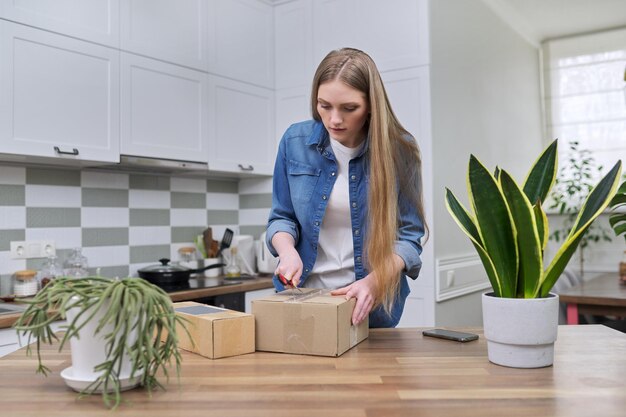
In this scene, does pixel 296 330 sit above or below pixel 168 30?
below

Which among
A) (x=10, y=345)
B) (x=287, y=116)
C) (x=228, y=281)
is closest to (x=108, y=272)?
(x=228, y=281)

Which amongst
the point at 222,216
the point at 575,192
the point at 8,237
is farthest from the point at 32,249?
the point at 575,192

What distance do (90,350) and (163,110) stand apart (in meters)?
2.20

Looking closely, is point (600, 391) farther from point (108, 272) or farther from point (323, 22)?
point (323, 22)

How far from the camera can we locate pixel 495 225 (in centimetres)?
110

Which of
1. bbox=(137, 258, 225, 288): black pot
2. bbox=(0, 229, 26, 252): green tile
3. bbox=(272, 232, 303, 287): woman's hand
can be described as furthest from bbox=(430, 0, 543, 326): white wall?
bbox=(0, 229, 26, 252): green tile

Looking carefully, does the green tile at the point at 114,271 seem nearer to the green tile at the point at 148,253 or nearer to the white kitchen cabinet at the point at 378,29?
the green tile at the point at 148,253

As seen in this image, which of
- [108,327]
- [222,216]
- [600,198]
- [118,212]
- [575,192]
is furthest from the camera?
[575,192]

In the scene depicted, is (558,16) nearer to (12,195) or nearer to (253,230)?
(253,230)

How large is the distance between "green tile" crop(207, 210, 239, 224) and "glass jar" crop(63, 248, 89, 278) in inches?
36.7

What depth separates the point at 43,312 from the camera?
0.94m

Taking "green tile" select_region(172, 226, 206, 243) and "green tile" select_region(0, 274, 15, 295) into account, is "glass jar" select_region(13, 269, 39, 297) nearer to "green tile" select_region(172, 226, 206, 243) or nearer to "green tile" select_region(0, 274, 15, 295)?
"green tile" select_region(0, 274, 15, 295)

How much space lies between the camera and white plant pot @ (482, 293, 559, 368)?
1078 millimetres

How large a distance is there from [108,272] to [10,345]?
0.91 m
